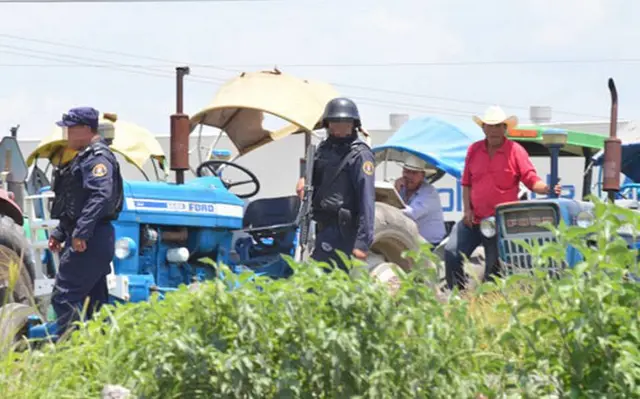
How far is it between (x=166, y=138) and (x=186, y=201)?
15413 mm

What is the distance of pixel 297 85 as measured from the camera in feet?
40.5

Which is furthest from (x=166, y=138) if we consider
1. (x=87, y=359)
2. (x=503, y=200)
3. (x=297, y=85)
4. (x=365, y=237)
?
(x=87, y=359)

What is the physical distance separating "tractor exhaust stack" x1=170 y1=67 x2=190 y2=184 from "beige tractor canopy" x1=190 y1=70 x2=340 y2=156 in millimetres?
542

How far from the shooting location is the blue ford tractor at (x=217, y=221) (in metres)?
11.0

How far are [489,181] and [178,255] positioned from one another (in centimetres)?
258

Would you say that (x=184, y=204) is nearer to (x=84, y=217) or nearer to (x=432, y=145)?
(x=84, y=217)

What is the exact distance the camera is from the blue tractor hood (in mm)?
11055

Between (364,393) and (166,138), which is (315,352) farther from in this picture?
(166,138)

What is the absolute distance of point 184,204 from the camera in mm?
11352

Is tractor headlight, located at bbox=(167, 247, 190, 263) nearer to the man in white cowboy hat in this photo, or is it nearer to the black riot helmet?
the black riot helmet

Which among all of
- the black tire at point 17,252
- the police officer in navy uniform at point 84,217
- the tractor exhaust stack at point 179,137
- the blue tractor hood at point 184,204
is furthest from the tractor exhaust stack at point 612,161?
the black tire at point 17,252

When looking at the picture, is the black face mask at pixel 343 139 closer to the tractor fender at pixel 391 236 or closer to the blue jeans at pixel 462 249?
the blue jeans at pixel 462 249

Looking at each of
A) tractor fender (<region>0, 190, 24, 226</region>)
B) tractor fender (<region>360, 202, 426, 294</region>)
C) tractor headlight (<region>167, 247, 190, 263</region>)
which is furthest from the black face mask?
tractor fender (<region>0, 190, 24, 226</region>)

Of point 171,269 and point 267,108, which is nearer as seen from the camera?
point 171,269
